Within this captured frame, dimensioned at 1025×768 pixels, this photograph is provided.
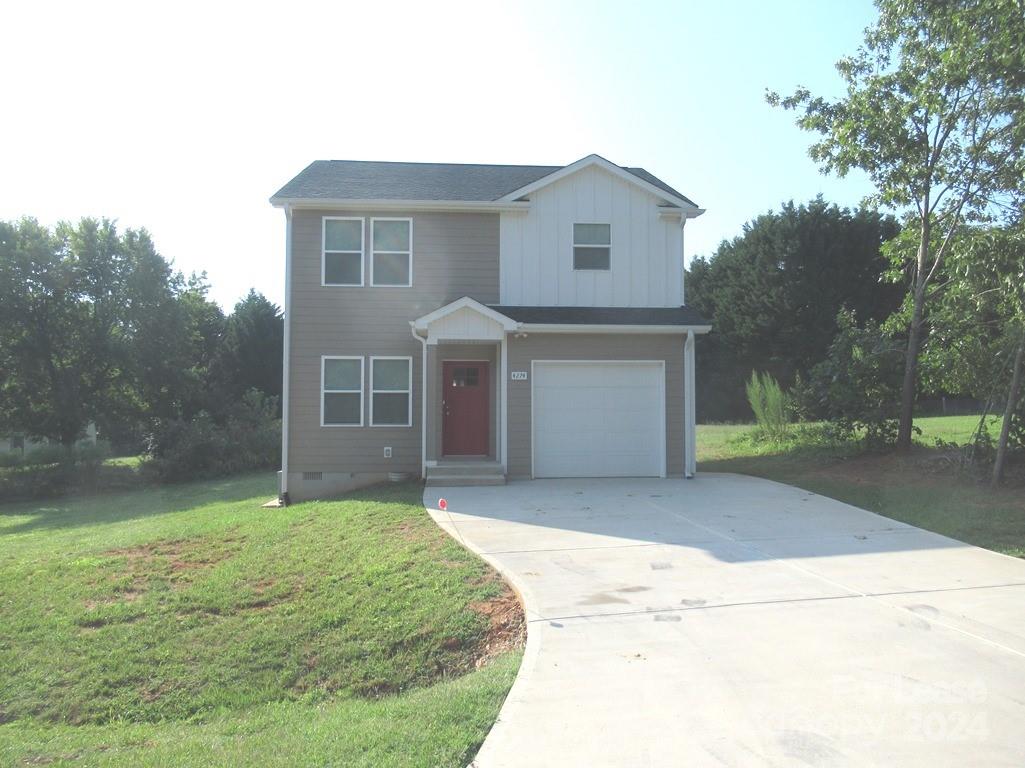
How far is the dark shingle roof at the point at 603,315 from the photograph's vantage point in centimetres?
1402

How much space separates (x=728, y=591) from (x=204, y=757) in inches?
167

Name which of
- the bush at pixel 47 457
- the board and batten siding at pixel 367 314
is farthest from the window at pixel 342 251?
the bush at pixel 47 457

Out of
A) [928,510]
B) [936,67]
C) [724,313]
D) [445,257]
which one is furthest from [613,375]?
[724,313]

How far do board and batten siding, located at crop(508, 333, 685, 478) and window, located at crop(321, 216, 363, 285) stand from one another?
3.33 m

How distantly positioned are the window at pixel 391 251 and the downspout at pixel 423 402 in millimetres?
1086

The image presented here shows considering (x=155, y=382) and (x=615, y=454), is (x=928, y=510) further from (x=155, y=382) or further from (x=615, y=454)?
(x=155, y=382)

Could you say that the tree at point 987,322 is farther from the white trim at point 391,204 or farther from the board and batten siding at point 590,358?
the white trim at point 391,204

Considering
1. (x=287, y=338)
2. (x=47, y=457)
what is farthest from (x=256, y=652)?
(x=47, y=457)

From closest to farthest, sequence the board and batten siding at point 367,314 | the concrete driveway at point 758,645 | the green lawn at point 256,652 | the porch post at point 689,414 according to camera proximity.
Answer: the concrete driveway at point 758,645 < the green lawn at point 256,652 < the porch post at point 689,414 < the board and batten siding at point 367,314

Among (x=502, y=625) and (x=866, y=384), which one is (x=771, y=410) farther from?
(x=502, y=625)

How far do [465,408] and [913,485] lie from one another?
7810 mm

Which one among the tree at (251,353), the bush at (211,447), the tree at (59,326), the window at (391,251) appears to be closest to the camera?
the window at (391,251)

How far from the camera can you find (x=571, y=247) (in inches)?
586

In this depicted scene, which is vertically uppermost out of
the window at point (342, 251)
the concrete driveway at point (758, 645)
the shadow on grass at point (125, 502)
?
the window at point (342, 251)
